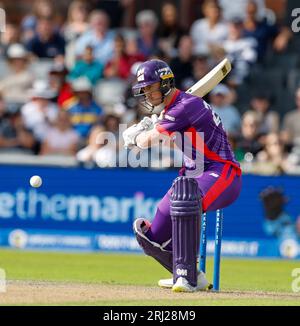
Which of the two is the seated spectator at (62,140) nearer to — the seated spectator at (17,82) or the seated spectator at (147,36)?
the seated spectator at (17,82)

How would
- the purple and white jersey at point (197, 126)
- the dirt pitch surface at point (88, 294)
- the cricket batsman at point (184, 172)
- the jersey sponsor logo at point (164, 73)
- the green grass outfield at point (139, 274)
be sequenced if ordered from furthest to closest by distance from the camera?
the jersey sponsor logo at point (164, 73) → the purple and white jersey at point (197, 126) → the cricket batsman at point (184, 172) → the green grass outfield at point (139, 274) → the dirt pitch surface at point (88, 294)

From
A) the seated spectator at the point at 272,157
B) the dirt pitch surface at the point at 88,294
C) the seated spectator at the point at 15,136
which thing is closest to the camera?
the dirt pitch surface at the point at 88,294

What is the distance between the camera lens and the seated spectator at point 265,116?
1714 cm

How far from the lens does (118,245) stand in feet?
51.3

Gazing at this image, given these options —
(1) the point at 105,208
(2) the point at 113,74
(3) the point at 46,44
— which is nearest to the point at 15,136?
(2) the point at 113,74

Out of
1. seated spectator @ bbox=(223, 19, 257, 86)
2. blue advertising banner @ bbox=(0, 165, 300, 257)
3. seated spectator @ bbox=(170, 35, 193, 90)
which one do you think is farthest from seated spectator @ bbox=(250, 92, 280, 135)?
blue advertising banner @ bbox=(0, 165, 300, 257)

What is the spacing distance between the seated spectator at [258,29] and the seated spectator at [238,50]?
0.12 metres

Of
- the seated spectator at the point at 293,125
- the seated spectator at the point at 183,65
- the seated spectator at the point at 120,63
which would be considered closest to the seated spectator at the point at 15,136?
the seated spectator at the point at 120,63

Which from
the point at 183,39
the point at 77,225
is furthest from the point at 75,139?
the point at 183,39

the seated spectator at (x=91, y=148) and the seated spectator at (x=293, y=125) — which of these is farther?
the seated spectator at (x=293, y=125)

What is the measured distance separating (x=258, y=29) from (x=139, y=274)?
7852 millimetres

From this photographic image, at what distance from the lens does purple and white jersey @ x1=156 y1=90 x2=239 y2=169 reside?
30.0 ft
